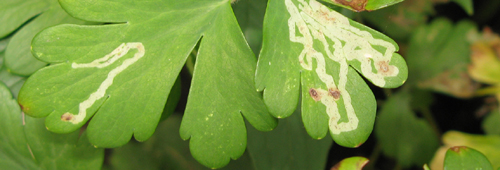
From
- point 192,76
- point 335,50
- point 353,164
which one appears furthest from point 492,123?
point 192,76

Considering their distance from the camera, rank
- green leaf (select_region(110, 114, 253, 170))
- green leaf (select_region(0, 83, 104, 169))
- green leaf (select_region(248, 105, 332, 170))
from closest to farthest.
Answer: green leaf (select_region(0, 83, 104, 169)) < green leaf (select_region(248, 105, 332, 170)) < green leaf (select_region(110, 114, 253, 170))

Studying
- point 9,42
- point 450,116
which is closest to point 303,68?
point 9,42

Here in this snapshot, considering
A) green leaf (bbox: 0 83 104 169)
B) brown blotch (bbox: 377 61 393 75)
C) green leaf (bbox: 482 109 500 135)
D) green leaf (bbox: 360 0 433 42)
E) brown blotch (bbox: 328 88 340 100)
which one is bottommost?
green leaf (bbox: 482 109 500 135)

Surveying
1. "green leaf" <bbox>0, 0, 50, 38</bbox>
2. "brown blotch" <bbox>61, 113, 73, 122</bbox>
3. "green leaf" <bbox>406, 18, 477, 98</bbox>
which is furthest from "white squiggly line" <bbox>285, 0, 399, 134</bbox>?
"green leaf" <bbox>406, 18, 477, 98</bbox>

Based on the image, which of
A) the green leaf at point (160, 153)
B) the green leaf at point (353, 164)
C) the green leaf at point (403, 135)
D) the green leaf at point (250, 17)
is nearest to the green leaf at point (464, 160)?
the green leaf at point (353, 164)

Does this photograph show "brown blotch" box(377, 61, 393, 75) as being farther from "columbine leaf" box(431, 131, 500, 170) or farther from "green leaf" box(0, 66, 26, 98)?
"green leaf" box(0, 66, 26, 98)

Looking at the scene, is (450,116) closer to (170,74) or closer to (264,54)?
(264,54)

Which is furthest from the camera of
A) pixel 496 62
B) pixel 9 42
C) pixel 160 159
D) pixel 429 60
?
pixel 429 60

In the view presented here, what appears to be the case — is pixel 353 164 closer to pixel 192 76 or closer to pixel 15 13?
pixel 192 76
